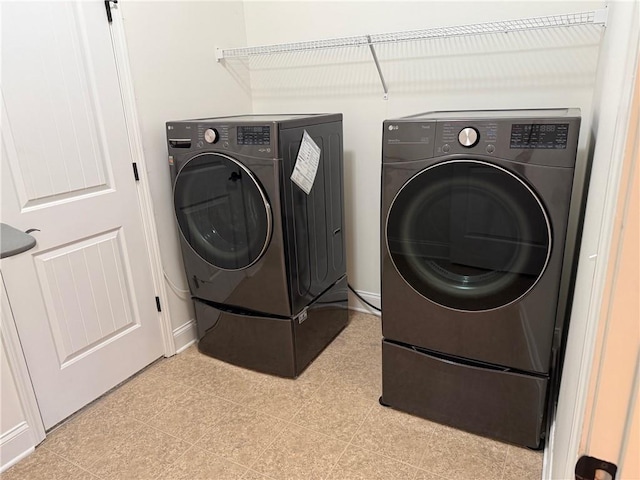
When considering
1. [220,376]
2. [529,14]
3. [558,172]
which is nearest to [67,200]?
[220,376]

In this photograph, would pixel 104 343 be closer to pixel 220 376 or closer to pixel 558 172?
pixel 220 376

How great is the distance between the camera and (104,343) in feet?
6.68

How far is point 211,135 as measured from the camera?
192 cm

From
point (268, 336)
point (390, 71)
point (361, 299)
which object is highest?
point (390, 71)

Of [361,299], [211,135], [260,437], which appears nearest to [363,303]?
[361,299]

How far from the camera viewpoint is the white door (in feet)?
5.32

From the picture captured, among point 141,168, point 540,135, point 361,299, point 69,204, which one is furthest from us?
point 361,299

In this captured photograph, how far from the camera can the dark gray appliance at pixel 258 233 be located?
186cm

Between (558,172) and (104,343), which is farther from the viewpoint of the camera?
(104,343)

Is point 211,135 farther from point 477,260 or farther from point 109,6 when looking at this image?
point 477,260

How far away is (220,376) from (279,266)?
2.17 ft

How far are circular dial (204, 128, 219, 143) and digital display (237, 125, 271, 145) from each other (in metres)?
0.12

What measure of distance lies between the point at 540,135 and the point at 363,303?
1590 millimetres

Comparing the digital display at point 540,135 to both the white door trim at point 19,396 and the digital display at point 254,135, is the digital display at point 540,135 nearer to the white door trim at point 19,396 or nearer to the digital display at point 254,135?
the digital display at point 254,135
